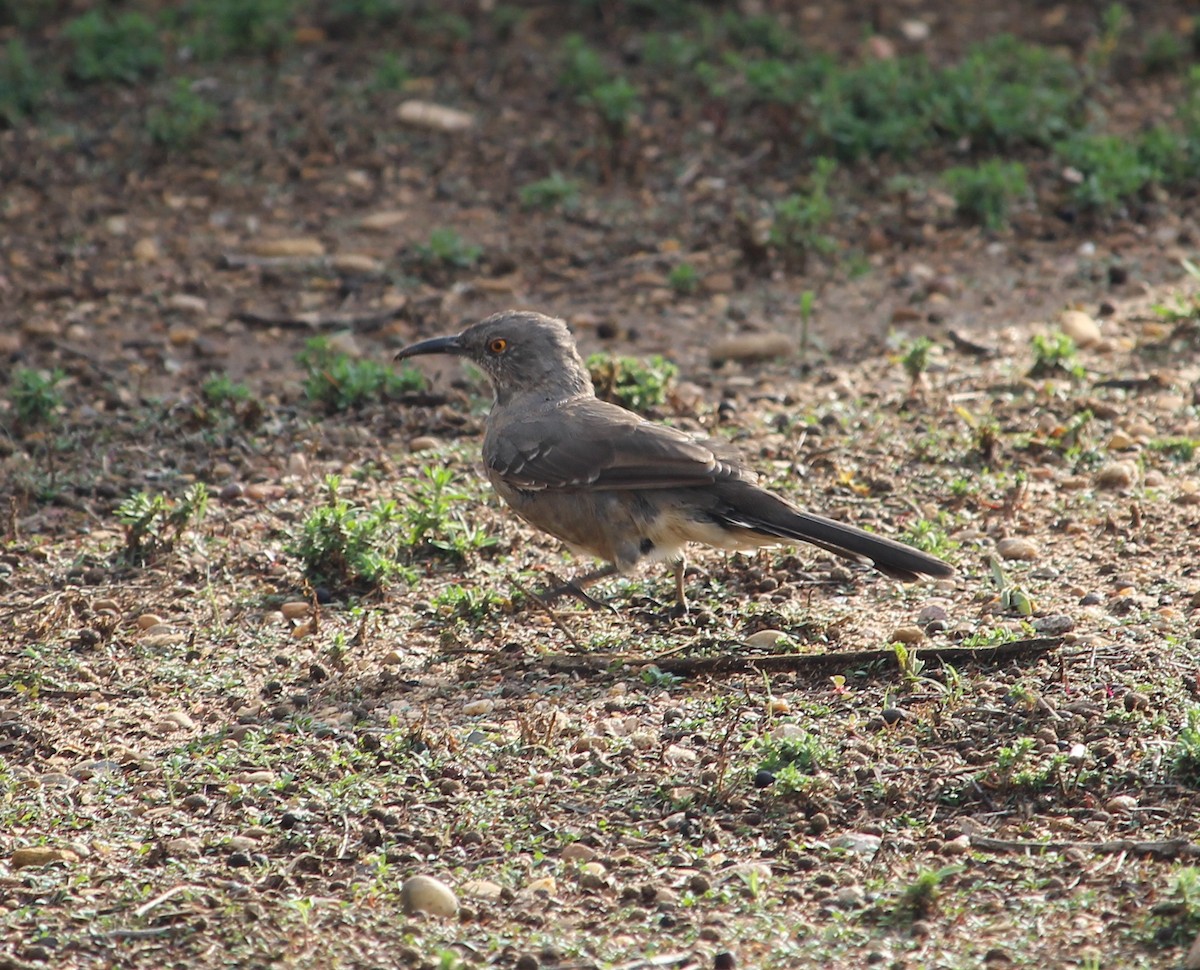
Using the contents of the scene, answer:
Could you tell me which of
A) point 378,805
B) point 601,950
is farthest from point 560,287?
point 601,950

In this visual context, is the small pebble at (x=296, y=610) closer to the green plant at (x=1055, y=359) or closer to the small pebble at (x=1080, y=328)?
the green plant at (x=1055, y=359)

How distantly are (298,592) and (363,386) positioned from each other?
67.5 inches

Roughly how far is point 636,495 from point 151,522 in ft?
→ 6.63

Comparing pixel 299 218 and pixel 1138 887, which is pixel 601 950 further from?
pixel 299 218

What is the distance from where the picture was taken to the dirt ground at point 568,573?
4.35 metres

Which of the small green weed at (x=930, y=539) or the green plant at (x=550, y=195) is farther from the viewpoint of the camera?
the green plant at (x=550, y=195)

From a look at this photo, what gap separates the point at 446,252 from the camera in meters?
9.20

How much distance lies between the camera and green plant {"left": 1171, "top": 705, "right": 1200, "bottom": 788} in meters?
4.58

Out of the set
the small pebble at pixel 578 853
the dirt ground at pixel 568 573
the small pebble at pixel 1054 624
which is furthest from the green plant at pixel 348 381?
the small pebble at pixel 578 853

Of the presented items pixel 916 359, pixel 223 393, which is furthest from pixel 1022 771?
pixel 223 393

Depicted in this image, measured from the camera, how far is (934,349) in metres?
8.32

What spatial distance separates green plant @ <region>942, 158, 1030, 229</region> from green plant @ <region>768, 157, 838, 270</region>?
0.78 meters

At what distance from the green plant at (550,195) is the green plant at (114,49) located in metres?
3.07

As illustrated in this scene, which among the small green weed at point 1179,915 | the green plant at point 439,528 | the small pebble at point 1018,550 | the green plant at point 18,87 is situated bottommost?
the green plant at point 439,528
